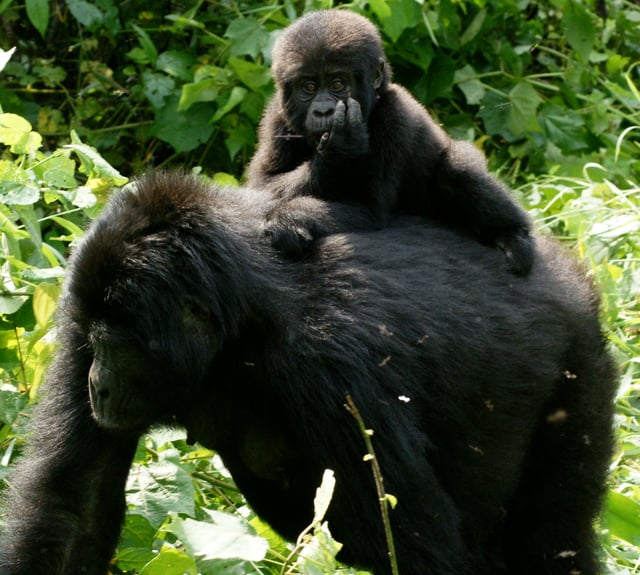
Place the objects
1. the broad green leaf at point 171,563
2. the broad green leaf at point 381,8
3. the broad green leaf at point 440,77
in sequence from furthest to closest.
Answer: the broad green leaf at point 440,77 < the broad green leaf at point 381,8 < the broad green leaf at point 171,563

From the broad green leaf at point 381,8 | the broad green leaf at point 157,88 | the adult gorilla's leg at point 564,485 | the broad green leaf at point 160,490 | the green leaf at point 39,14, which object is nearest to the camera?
the broad green leaf at point 160,490

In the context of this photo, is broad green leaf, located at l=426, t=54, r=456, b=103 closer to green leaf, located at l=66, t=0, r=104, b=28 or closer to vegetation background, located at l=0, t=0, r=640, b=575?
vegetation background, located at l=0, t=0, r=640, b=575

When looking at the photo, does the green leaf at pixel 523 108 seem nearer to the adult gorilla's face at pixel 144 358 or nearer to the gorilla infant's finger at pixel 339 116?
the gorilla infant's finger at pixel 339 116

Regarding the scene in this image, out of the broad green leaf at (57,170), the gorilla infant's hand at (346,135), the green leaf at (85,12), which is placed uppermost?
the gorilla infant's hand at (346,135)

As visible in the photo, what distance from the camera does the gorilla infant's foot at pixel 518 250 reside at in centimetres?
386

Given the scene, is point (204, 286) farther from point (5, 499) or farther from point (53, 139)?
point (53, 139)

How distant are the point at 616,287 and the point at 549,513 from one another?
4.88ft

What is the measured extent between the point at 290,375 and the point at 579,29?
15.2 ft

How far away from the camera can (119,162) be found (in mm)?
6891

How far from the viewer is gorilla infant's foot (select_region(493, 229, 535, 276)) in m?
3.86

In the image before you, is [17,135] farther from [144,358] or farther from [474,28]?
[474,28]

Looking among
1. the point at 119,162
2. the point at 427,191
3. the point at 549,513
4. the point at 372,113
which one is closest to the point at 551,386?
the point at 549,513

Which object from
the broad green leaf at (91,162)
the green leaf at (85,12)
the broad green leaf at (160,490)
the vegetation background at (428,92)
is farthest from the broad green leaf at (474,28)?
the broad green leaf at (160,490)

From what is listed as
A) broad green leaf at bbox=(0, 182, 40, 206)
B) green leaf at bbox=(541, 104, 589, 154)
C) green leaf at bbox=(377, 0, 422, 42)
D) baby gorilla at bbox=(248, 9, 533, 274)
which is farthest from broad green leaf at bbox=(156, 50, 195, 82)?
broad green leaf at bbox=(0, 182, 40, 206)
